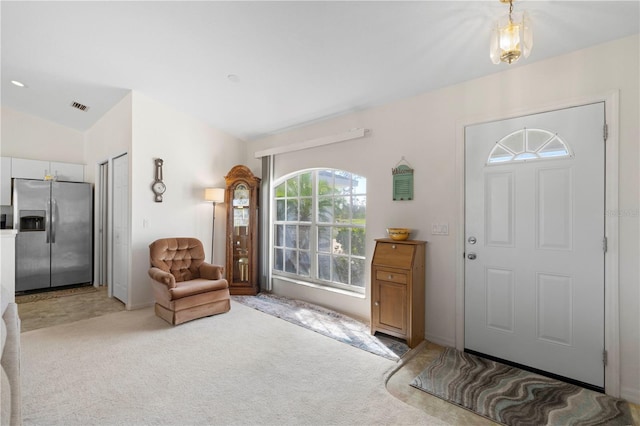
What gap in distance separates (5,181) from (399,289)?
235 inches

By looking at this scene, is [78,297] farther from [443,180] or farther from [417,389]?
[443,180]

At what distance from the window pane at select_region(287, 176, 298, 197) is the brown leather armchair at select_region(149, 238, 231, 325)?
4.76 ft

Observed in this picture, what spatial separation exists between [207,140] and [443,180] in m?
3.46

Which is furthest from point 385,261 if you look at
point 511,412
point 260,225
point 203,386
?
point 260,225

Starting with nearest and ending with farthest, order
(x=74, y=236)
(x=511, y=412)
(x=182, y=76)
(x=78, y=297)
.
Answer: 1. (x=511, y=412)
2. (x=182, y=76)
3. (x=78, y=297)
4. (x=74, y=236)

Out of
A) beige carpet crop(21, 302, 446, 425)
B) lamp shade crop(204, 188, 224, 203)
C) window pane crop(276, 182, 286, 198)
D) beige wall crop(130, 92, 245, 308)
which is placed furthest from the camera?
window pane crop(276, 182, 286, 198)

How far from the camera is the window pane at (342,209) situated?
3.73 meters

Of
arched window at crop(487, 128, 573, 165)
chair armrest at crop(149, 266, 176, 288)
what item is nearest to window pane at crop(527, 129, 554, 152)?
arched window at crop(487, 128, 573, 165)

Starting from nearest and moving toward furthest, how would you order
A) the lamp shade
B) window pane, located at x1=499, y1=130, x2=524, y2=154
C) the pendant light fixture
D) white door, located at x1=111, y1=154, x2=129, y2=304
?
the pendant light fixture, window pane, located at x1=499, y1=130, x2=524, y2=154, white door, located at x1=111, y1=154, x2=129, y2=304, the lamp shade

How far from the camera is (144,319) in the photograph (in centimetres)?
343

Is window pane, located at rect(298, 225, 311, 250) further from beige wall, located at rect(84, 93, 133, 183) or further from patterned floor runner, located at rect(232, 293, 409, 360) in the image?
beige wall, located at rect(84, 93, 133, 183)

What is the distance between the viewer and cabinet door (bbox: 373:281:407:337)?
276 cm

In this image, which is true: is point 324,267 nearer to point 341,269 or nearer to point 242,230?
point 341,269

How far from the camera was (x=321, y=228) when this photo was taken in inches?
159
